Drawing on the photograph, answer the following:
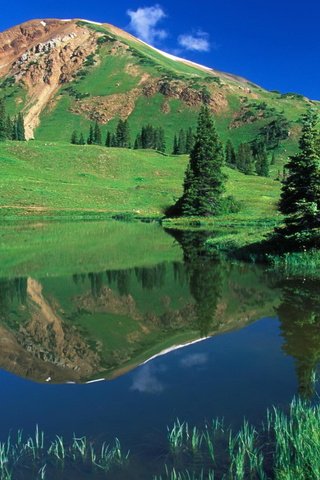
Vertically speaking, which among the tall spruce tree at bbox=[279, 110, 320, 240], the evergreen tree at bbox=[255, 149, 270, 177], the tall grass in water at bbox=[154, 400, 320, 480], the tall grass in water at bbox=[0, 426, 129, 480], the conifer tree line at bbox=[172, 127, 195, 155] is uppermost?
the conifer tree line at bbox=[172, 127, 195, 155]

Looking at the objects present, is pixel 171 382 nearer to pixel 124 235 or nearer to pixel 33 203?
pixel 124 235

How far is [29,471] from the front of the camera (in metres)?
7.68

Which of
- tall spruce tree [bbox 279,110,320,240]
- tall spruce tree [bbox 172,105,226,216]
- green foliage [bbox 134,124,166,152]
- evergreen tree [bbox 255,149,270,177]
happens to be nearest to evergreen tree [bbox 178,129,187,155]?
green foliage [bbox 134,124,166,152]

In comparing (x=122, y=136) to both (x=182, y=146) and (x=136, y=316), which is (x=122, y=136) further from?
(x=136, y=316)

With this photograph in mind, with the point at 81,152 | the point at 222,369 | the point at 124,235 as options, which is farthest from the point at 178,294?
the point at 81,152

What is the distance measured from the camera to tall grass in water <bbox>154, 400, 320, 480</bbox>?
22.9 ft

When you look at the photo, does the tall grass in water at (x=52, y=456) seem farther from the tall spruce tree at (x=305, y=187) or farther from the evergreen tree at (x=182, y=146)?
the evergreen tree at (x=182, y=146)

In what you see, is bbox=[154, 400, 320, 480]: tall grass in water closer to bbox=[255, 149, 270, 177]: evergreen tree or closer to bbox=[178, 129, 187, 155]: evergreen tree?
bbox=[255, 149, 270, 177]: evergreen tree

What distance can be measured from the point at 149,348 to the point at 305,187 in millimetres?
18305

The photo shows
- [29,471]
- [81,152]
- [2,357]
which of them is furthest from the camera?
[81,152]

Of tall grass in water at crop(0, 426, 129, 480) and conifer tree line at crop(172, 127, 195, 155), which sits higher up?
conifer tree line at crop(172, 127, 195, 155)

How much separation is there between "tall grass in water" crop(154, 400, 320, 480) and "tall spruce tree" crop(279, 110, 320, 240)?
2074 cm

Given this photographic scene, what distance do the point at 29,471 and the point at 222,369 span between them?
18.9ft

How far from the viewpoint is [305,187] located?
28703 mm
